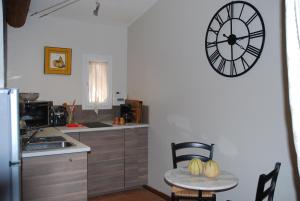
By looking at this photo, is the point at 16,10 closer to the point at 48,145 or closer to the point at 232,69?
the point at 48,145

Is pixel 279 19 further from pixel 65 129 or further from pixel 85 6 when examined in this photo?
pixel 65 129

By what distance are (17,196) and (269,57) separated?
207 centimetres

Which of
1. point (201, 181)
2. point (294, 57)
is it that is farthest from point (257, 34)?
point (294, 57)

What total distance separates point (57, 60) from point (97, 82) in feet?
2.13

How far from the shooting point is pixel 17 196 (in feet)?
5.10

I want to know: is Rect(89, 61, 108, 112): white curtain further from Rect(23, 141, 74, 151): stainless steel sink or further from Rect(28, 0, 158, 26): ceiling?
Rect(23, 141, 74, 151): stainless steel sink

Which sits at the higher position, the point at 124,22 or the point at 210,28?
the point at 124,22

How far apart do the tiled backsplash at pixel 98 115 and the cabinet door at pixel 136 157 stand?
0.84 ft

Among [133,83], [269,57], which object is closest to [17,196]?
[269,57]

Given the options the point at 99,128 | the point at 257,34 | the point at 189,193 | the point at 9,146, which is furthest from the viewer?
the point at 99,128

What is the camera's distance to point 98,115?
4.07 m

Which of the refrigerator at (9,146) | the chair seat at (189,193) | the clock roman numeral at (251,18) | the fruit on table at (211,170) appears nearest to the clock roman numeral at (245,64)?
the clock roman numeral at (251,18)

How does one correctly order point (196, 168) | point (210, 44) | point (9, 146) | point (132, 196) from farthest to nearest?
point (132, 196) → point (210, 44) → point (196, 168) → point (9, 146)

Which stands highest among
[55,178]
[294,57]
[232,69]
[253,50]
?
[253,50]
